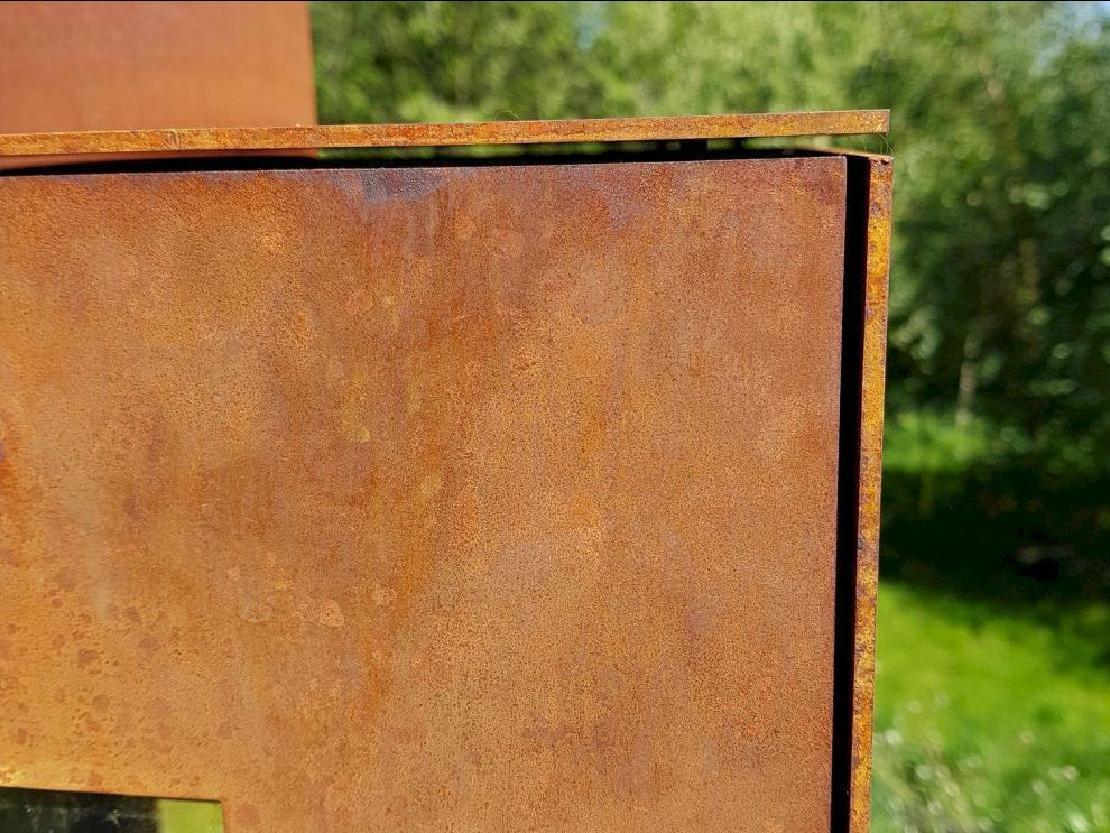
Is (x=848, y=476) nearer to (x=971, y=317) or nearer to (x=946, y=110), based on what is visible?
(x=971, y=317)

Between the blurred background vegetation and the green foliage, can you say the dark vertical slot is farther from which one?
the green foliage

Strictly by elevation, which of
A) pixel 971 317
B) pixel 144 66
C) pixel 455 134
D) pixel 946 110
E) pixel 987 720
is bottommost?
pixel 987 720

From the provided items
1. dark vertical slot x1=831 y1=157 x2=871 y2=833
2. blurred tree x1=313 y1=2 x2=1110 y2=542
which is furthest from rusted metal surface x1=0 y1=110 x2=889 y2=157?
blurred tree x1=313 y1=2 x2=1110 y2=542

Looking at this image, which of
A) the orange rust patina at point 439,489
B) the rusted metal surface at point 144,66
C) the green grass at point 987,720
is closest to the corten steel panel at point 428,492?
→ the orange rust patina at point 439,489

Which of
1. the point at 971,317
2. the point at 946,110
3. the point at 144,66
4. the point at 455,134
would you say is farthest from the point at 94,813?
the point at 946,110

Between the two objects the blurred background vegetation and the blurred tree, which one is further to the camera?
the blurred tree

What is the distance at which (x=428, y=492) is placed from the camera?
1466mm

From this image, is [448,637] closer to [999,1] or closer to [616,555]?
[616,555]

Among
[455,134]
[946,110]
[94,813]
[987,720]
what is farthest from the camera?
[946,110]

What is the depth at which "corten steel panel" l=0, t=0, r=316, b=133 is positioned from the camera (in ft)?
9.91

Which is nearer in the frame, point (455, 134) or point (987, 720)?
point (455, 134)

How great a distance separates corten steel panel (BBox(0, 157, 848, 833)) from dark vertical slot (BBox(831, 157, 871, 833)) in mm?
20

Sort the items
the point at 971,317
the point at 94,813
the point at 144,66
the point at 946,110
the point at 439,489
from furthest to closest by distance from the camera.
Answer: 1. the point at 946,110
2. the point at 971,317
3. the point at 144,66
4. the point at 94,813
5. the point at 439,489

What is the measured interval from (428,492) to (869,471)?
2.37 feet
